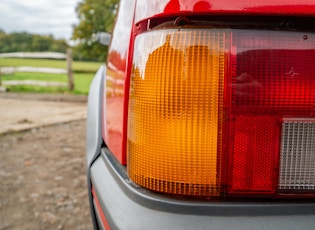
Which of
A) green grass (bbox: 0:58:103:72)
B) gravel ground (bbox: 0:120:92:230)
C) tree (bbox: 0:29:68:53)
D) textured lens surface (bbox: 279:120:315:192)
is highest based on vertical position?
tree (bbox: 0:29:68:53)

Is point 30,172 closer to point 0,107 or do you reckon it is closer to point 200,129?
point 200,129

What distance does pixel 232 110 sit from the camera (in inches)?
32.9

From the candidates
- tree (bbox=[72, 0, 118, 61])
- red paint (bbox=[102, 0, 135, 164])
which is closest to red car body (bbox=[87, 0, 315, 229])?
red paint (bbox=[102, 0, 135, 164])

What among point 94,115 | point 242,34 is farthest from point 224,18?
point 94,115

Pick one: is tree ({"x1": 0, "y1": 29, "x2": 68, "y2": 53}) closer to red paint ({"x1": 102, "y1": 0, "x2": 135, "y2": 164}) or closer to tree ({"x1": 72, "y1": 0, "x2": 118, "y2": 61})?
tree ({"x1": 72, "y1": 0, "x2": 118, "y2": 61})

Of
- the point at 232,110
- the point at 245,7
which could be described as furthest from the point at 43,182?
the point at 245,7

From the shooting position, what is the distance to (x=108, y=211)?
3.19ft

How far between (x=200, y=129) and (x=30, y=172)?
2935 mm

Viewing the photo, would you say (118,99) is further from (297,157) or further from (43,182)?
(43,182)

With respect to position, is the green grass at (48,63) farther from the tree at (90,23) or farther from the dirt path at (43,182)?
the dirt path at (43,182)

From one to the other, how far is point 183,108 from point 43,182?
8.63 ft

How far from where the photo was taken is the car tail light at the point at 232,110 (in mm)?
820

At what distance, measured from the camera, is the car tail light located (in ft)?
2.69

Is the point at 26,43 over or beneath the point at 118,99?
over
